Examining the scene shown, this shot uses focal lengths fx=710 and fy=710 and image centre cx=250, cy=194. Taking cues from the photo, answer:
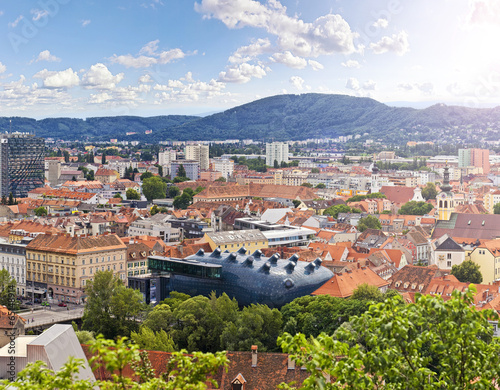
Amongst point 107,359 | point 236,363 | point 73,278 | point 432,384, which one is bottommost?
point 73,278

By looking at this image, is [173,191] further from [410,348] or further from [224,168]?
[410,348]

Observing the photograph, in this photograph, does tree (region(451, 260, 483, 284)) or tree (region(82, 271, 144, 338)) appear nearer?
tree (region(82, 271, 144, 338))

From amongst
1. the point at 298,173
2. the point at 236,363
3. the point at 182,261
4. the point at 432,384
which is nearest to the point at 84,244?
the point at 182,261

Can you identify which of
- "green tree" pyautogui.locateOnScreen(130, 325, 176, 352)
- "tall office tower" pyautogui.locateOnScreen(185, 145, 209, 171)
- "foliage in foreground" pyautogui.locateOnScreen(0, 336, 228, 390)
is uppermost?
"foliage in foreground" pyautogui.locateOnScreen(0, 336, 228, 390)

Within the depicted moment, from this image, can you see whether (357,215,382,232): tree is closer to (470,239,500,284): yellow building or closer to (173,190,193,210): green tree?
(470,239,500,284): yellow building

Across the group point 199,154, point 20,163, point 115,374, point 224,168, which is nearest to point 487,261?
point 115,374

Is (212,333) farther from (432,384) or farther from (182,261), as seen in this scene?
(432,384)

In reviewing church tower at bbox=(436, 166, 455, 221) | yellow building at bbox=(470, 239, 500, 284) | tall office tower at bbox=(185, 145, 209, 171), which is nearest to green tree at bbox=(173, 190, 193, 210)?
church tower at bbox=(436, 166, 455, 221)
